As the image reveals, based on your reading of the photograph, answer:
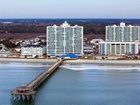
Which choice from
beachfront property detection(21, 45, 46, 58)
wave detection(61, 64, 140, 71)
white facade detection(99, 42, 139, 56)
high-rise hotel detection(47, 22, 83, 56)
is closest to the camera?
wave detection(61, 64, 140, 71)

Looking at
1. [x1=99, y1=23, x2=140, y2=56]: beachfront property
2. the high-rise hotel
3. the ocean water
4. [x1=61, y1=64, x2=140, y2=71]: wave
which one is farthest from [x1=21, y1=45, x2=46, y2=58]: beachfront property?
[x1=61, y1=64, x2=140, y2=71]: wave

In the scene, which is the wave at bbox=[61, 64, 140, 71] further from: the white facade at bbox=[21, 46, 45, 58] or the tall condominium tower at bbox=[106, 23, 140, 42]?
the tall condominium tower at bbox=[106, 23, 140, 42]

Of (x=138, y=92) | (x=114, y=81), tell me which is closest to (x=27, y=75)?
(x=114, y=81)

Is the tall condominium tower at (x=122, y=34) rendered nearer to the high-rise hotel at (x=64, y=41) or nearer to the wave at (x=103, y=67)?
the high-rise hotel at (x=64, y=41)

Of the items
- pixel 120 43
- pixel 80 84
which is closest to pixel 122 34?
pixel 120 43

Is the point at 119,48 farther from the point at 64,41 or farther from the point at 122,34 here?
the point at 64,41

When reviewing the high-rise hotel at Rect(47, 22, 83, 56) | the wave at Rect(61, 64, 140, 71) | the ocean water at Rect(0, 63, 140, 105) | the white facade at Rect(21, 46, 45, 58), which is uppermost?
the high-rise hotel at Rect(47, 22, 83, 56)
